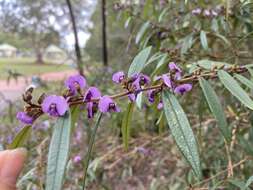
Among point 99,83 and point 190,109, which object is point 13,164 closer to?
point 190,109

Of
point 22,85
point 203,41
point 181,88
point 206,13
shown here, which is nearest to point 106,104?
point 181,88

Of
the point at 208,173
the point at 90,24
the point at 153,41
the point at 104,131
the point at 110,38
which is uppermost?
the point at 90,24

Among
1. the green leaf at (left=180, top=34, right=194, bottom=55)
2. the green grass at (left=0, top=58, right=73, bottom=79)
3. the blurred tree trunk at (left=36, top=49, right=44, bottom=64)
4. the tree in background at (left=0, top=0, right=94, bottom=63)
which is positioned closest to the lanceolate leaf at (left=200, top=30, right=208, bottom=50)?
the green leaf at (left=180, top=34, right=194, bottom=55)

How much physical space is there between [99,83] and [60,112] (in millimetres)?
2720

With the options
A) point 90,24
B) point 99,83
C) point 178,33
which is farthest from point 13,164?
point 90,24

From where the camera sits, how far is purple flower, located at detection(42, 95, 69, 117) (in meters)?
0.52

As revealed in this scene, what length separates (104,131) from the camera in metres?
2.71

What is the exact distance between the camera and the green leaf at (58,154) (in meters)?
0.49

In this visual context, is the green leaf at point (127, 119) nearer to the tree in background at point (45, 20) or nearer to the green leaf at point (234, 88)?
the green leaf at point (234, 88)

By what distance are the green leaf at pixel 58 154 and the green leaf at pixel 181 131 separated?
0.43 feet

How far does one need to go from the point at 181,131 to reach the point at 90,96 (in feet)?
0.40

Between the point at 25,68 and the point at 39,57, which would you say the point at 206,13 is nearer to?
the point at 25,68

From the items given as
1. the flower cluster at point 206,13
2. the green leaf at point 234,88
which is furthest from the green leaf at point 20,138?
the flower cluster at point 206,13

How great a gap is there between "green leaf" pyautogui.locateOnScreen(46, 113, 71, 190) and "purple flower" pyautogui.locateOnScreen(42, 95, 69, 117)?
1 centimetres
